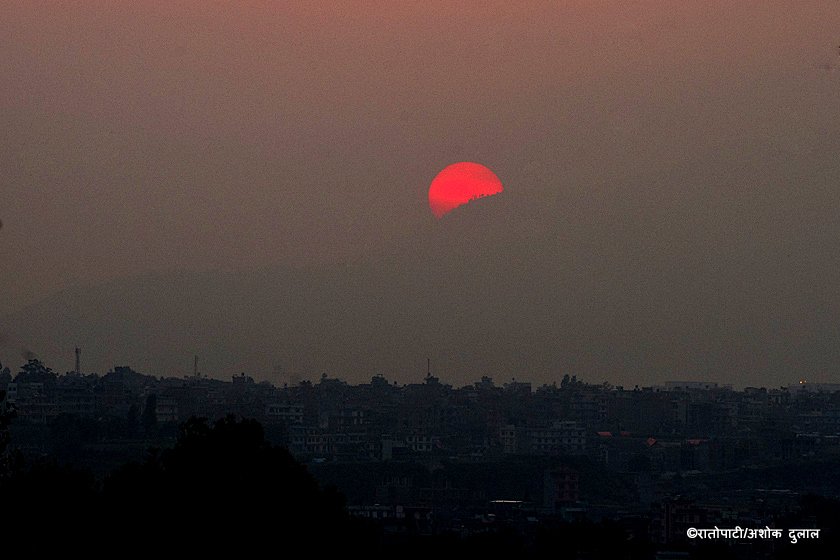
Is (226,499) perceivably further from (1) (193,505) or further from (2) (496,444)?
(2) (496,444)

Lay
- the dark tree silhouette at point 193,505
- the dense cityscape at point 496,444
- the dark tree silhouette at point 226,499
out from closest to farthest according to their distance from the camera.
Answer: the dark tree silhouette at point 193,505 → the dark tree silhouette at point 226,499 → the dense cityscape at point 496,444

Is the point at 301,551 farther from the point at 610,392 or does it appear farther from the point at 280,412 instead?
the point at 610,392

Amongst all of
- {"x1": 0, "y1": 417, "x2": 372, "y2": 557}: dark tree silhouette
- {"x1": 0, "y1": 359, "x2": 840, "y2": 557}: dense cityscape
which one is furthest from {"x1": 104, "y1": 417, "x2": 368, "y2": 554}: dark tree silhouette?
{"x1": 0, "y1": 359, "x2": 840, "y2": 557}: dense cityscape

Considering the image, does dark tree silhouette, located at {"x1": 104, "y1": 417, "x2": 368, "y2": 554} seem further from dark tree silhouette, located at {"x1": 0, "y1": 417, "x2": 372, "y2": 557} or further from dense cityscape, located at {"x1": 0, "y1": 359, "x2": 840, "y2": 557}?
dense cityscape, located at {"x1": 0, "y1": 359, "x2": 840, "y2": 557}

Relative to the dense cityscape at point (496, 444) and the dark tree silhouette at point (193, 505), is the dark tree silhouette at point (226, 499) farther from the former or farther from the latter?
the dense cityscape at point (496, 444)

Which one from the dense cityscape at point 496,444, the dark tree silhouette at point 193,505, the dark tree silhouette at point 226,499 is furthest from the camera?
the dense cityscape at point 496,444

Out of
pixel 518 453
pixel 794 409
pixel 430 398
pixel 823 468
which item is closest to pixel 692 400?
pixel 794 409

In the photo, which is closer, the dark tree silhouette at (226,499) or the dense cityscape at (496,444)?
the dark tree silhouette at (226,499)

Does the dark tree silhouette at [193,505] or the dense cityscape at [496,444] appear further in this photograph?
the dense cityscape at [496,444]

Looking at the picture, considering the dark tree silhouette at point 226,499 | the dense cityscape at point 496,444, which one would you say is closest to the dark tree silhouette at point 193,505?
the dark tree silhouette at point 226,499
